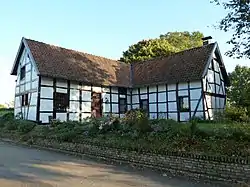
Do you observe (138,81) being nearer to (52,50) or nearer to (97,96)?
(97,96)

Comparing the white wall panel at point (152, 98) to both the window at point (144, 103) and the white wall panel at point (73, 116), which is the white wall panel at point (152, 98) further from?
the white wall panel at point (73, 116)

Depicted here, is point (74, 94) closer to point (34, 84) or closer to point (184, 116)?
point (34, 84)

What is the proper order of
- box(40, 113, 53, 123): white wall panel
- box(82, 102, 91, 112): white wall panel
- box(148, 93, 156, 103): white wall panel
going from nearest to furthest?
1. box(40, 113, 53, 123): white wall panel
2. box(82, 102, 91, 112): white wall panel
3. box(148, 93, 156, 103): white wall panel

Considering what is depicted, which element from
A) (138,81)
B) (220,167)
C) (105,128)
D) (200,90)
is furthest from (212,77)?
(220,167)

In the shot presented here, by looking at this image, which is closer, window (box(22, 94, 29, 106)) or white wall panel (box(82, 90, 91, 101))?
window (box(22, 94, 29, 106))

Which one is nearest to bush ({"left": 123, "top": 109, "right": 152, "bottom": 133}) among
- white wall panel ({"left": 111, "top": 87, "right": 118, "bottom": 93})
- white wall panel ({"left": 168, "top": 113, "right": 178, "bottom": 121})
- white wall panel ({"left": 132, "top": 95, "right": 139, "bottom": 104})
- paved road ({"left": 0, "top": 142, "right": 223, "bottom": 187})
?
paved road ({"left": 0, "top": 142, "right": 223, "bottom": 187})

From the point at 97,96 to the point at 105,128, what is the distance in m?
10.3

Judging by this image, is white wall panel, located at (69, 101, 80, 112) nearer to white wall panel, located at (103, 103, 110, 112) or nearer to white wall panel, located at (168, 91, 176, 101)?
white wall panel, located at (103, 103, 110, 112)

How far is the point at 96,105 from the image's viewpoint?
80.5 feet

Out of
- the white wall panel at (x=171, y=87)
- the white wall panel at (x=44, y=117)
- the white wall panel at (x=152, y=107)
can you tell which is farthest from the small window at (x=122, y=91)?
the white wall panel at (x=44, y=117)

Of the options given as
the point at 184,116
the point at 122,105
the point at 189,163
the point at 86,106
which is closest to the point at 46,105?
the point at 86,106

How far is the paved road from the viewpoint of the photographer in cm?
829

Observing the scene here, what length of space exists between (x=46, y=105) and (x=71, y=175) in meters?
12.6

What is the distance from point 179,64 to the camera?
24.7 metres
